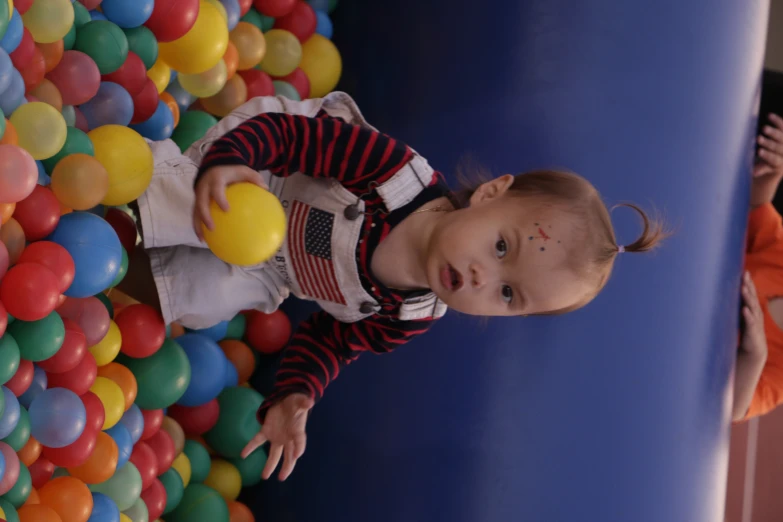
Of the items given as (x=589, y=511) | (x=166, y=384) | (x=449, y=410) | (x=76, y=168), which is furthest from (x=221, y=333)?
(x=589, y=511)

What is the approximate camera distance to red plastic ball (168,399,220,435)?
1.12 metres

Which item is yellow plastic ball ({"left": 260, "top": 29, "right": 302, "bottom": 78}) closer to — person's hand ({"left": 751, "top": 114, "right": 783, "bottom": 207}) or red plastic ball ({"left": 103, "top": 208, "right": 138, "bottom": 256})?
red plastic ball ({"left": 103, "top": 208, "right": 138, "bottom": 256})

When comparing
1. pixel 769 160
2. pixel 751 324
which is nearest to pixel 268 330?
A: pixel 751 324

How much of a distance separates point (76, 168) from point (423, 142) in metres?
0.53

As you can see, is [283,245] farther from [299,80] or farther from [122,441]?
[299,80]

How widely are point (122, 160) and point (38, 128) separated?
103 millimetres

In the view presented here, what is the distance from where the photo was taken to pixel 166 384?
3.21 feet

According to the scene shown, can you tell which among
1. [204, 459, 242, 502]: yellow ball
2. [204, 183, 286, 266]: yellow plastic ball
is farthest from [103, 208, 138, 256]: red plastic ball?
[204, 459, 242, 502]: yellow ball

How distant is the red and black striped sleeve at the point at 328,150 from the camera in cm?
86

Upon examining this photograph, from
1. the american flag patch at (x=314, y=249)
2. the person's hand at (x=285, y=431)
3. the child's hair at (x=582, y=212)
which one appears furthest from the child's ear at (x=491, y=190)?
the person's hand at (x=285, y=431)

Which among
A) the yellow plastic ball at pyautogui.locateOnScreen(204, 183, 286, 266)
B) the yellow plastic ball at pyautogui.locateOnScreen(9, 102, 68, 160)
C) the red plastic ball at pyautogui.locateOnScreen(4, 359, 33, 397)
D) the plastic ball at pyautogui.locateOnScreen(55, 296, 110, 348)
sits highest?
the yellow plastic ball at pyautogui.locateOnScreen(9, 102, 68, 160)

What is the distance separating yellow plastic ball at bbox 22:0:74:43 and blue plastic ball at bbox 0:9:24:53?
4 centimetres

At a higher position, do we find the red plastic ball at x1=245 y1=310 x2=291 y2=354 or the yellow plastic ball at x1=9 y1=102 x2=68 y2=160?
the yellow plastic ball at x1=9 y1=102 x2=68 y2=160

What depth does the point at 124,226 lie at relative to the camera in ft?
3.18
